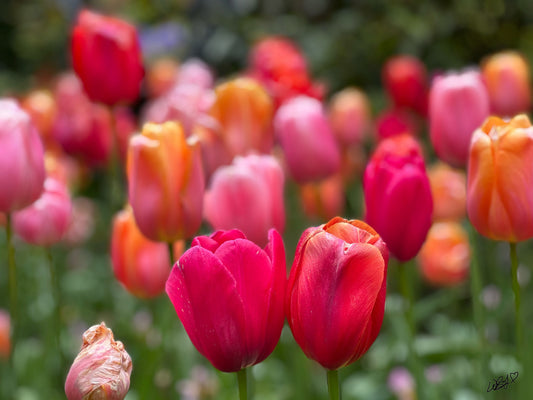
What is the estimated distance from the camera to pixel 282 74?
1.76 metres

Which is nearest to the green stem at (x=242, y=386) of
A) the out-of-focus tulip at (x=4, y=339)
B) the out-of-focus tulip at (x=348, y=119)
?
the out-of-focus tulip at (x=4, y=339)

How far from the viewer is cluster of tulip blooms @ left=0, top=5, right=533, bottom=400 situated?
1.98 ft

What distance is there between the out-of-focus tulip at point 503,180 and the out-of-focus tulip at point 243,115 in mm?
522

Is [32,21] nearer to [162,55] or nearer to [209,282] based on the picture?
[162,55]

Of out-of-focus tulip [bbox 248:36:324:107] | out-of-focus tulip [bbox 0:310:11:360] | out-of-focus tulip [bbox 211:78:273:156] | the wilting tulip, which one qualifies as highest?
the wilting tulip

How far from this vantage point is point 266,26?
10.6ft

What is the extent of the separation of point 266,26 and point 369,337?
9.09 feet

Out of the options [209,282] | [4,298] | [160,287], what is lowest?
[4,298]

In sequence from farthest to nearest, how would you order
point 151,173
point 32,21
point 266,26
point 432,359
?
point 32,21 < point 266,26 < point 432,359 < point 151,173

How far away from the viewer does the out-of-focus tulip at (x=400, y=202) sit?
822mm

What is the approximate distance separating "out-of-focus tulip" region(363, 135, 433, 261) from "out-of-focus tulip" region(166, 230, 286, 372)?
0.79 ft

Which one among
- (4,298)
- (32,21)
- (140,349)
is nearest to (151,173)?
(140,349)

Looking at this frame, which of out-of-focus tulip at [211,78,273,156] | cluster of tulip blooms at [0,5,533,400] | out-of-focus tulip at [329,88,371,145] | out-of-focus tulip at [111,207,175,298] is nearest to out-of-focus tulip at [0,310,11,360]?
cluster of tulip blooms at [0,5,533,400]

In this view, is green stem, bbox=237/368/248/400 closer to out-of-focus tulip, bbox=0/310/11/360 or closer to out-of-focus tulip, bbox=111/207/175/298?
out-of-focus tulip, bbox=111/207/175/298
